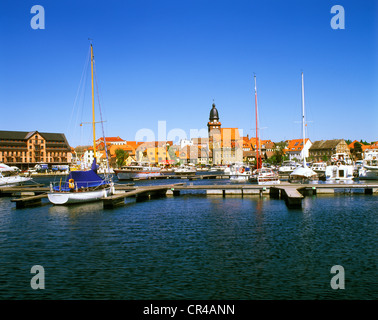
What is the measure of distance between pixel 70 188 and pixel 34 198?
5.47 metres

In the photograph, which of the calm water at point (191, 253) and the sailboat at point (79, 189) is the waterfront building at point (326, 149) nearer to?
the sailboat at point (79, 189)

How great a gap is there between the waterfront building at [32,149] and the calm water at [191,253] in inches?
5240

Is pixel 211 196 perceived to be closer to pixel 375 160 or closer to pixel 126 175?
pixel 375 160

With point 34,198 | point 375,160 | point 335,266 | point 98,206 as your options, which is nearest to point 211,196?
point 98,206

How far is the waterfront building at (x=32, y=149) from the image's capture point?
156 m

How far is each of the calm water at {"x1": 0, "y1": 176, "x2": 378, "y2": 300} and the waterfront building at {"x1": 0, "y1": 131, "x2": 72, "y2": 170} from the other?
13309 cm

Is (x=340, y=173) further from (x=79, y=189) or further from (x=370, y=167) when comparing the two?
(x=79, y=189)

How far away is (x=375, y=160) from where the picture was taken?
3398 inches

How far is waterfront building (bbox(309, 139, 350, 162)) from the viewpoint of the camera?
589 feet

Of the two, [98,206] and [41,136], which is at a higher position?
[41,136]

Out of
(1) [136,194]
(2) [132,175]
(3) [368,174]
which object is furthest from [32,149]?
(3) [368,174]

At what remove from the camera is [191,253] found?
20.4 meters

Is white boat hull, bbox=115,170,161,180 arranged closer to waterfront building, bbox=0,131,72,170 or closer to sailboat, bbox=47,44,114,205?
sailboat, bbox=47,44,114,205

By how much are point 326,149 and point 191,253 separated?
17729cm
